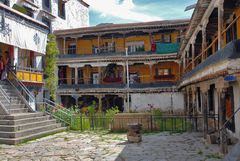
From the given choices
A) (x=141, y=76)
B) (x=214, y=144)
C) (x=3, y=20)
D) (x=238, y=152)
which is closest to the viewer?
(x=238, y=152)

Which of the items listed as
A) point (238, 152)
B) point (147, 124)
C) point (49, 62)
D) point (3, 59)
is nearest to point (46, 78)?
point (49, 62)

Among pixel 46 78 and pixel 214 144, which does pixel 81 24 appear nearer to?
pixel 46 78

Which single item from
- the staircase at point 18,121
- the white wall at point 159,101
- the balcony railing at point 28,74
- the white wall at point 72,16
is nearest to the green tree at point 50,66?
the balcony railing at point 28,74

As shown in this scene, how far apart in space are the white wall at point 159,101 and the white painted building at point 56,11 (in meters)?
12.9

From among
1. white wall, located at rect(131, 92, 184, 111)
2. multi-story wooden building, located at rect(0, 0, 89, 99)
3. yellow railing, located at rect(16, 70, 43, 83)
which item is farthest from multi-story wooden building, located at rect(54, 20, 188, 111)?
yellow railing, located at rect(16, 70, 43, 83)

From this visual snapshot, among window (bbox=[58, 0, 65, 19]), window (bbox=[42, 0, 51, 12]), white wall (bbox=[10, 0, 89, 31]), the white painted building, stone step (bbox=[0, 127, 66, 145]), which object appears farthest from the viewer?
window (bbox=[58, 0, 65, 19])

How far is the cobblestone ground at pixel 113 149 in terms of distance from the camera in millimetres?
9953

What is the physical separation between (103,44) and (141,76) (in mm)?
7325

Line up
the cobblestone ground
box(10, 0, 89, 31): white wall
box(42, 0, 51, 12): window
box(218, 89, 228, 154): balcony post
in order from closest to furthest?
box(218, 89, 228, 154): balcony post, the cobblestone ground, box(42, 0, 51, 12): window, box(10, 0, 89, 31): white wall

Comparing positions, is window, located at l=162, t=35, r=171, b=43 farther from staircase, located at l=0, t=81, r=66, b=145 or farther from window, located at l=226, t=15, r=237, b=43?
staircase, located at l=0, t=81, r=66, b=145

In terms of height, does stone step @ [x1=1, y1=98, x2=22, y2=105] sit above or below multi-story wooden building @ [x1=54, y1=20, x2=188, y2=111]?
below

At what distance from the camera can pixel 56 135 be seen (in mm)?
15648

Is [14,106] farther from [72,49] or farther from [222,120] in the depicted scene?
[72,49]

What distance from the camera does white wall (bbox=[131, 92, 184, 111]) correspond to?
29570 mm
